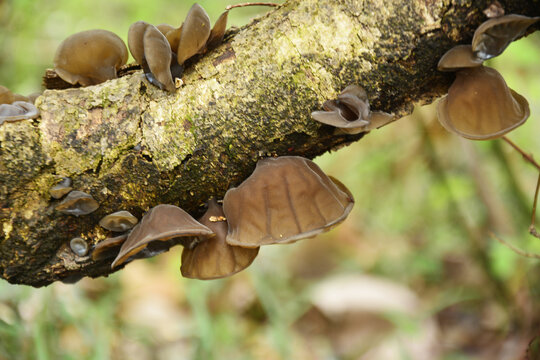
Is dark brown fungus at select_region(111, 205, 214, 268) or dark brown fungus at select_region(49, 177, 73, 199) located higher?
dark brown fungus at select_region(49, 177, 73, 199)

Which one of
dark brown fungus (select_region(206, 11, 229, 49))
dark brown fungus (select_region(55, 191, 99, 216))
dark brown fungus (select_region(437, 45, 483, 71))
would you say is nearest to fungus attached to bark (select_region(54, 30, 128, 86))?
dark brown fungus (select_region(206, 11, 229, 49))

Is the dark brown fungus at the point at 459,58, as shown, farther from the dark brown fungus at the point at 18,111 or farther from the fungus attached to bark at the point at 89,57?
the dark brown fungus at the point at 18,111

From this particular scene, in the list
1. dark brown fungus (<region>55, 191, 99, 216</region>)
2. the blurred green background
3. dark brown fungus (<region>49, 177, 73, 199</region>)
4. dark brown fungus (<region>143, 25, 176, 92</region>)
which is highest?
dark brown fungus (<region>143, 25, 176, 92</region>)

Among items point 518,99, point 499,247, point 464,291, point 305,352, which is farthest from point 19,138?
point 464,291

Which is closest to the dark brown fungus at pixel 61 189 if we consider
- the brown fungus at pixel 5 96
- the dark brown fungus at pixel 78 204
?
the dark brown fungus at pixel 78 204

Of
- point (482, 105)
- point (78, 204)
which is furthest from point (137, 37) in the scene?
point (482, 105)

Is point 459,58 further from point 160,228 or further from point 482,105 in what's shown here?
point 160,228

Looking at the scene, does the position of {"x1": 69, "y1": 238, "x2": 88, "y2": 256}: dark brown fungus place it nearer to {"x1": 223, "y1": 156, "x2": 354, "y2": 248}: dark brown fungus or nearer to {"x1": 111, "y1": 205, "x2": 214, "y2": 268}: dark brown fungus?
{"x1": 111, "y1": 205, "x2": 214, "y2": 268}: dark brown fungus
